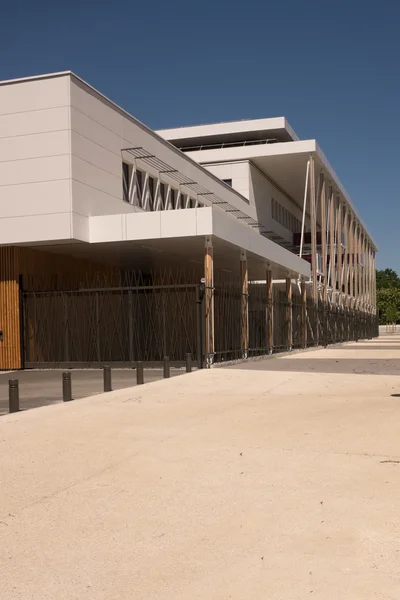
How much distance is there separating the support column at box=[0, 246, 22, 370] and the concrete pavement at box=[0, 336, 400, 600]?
12.6 metres

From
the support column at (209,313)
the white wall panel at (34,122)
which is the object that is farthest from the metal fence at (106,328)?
the white wall panel at (34,122)

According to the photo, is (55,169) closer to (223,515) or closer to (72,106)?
(72,106)

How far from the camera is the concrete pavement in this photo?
4.30 meters

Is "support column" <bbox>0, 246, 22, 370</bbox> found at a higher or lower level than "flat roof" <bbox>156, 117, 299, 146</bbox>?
lower

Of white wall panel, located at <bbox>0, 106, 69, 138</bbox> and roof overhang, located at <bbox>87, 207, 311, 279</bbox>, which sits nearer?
roof overhang, located at <bbox>87, 207, 311, 279</bbox>

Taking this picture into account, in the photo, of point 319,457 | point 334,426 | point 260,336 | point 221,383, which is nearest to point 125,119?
point 260,336

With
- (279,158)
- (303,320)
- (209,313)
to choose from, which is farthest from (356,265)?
(209,313)

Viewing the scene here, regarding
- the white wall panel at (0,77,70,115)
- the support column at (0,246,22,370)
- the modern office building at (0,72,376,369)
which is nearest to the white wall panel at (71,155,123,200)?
the modern office building at (0,72,376,369)

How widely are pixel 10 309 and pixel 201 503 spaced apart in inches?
749

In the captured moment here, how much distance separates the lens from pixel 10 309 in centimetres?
2395

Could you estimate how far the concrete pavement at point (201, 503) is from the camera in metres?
4.30

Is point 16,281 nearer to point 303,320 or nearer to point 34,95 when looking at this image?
point 34,95

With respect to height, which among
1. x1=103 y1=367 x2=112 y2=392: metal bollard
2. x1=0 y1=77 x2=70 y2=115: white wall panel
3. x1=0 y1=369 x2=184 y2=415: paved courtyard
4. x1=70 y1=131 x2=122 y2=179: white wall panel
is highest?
x1=0 y1=77 x2=70 y2=115: white wall panel

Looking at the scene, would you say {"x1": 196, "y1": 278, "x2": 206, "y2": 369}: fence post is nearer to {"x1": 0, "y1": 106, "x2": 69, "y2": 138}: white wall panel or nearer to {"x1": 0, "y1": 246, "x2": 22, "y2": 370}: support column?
{"x1": 0, "y1": 246, "x2": 22, "y2": 370}: support column
